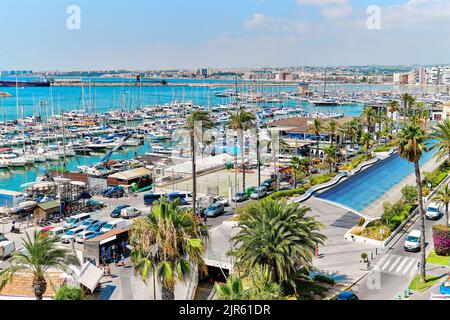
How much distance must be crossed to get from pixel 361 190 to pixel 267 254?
462 inches

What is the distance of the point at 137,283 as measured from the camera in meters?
17.7

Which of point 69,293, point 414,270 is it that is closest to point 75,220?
point 69,293

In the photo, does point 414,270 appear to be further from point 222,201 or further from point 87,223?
point 87,223

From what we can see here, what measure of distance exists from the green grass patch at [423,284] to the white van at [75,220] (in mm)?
17794

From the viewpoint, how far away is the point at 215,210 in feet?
89.9

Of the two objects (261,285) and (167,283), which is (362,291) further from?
(167,283)

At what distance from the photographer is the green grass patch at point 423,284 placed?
16.3m

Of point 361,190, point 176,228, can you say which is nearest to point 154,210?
point 176,228

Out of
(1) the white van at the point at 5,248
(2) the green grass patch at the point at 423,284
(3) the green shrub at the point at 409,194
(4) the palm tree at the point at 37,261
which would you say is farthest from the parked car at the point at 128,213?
(2) the green grass patch at the point at 423,284

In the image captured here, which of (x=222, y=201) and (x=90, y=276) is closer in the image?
(x=90, y=276)

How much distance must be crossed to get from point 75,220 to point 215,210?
8.07 meters

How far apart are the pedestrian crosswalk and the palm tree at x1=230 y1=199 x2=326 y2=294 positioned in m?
4.54

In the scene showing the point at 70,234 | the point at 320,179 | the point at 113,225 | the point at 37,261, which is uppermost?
the point at 37,261
